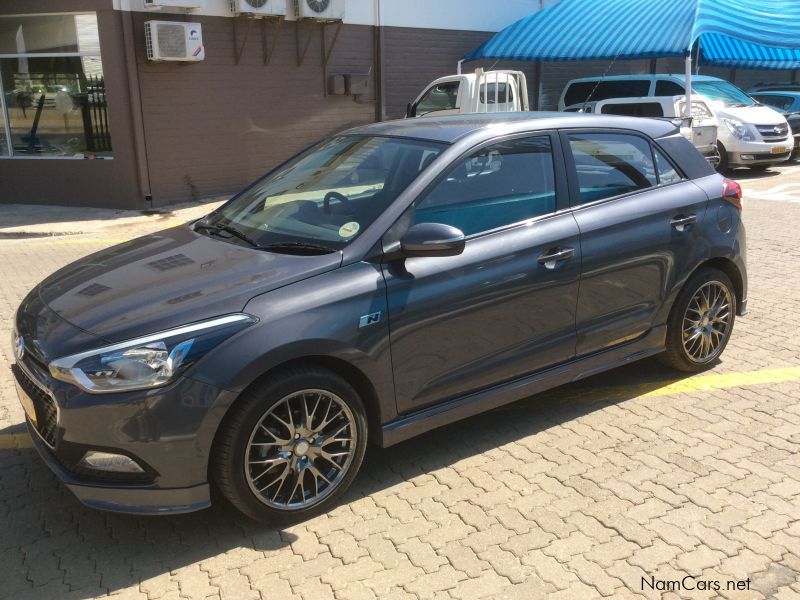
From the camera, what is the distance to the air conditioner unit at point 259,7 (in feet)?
41.9

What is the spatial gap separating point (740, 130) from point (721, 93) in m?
1.44

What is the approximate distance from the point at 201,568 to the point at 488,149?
2503 millimetres

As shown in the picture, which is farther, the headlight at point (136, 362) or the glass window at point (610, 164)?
the glass window at point (610, 164)

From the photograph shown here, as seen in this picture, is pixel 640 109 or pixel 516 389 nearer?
pixel 516 389

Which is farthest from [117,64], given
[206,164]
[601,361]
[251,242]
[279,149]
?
[601,361]

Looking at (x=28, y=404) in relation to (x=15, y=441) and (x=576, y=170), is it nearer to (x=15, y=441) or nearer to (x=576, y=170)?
(x=15, y=441)

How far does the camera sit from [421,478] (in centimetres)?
379

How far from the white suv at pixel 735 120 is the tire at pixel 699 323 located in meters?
11.5

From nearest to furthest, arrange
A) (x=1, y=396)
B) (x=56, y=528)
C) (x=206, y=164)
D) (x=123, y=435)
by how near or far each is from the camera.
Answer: (x=123, y=435) → (x=56, y=528) → (x=1, y=396) → (x=206, y=164)

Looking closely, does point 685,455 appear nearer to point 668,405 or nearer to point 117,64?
point 668,405

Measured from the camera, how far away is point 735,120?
49.5ft

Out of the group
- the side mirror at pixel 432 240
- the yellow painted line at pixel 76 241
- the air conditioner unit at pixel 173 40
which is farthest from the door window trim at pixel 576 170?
the air conditioner unit at pixel 173 40

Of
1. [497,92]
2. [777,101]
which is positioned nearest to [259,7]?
[497,92]
